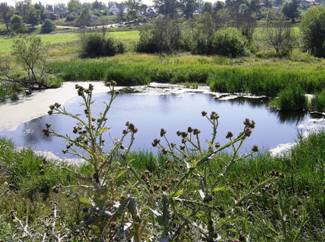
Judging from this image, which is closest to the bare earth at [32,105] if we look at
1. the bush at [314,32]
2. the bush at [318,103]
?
the bush at [318,103]

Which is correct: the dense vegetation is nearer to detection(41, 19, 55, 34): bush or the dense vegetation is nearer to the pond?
the pond

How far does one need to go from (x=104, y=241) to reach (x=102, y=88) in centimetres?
1456

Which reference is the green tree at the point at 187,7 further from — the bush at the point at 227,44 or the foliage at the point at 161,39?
the bush at the point at 227,44

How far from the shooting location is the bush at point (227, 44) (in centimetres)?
2619

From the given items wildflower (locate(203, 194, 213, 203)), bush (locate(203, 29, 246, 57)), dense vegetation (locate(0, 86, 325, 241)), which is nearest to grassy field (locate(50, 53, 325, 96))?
bush (locate(203, 29, 246, 57))

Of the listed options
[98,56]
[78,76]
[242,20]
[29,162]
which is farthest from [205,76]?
[242,20]

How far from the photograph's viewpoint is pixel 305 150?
255 inches

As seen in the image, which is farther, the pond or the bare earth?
the bare earth

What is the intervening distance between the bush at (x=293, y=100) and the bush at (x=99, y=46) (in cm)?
1756

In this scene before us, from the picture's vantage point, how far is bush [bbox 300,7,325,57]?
26.3m

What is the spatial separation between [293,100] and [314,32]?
1643cm

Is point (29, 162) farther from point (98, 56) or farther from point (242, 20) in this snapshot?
point (242, 20)

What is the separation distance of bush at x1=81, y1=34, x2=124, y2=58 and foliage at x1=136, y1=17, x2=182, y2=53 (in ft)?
4.55

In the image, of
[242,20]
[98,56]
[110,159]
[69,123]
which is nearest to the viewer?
[110,159]
